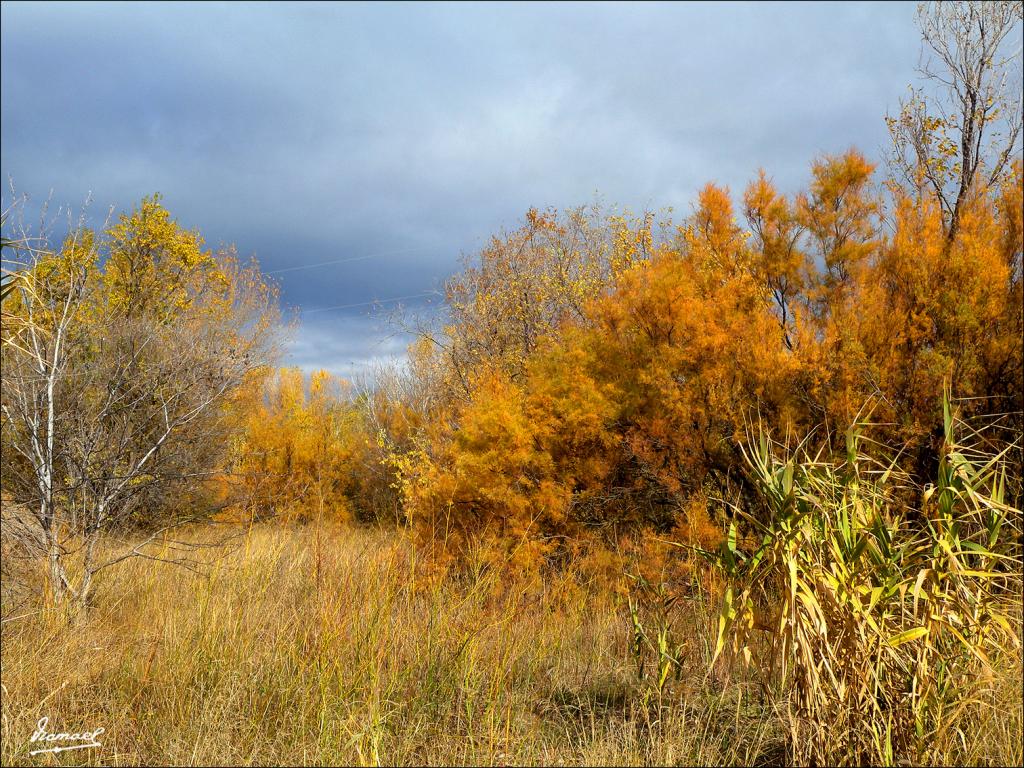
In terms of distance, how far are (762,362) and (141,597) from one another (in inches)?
258

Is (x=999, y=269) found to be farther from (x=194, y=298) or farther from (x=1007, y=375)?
(x=194, y=298)

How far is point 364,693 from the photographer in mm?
3498

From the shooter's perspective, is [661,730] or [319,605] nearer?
[661,730]

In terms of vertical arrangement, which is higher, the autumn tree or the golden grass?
the autumn tree

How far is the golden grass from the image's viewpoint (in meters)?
3.14

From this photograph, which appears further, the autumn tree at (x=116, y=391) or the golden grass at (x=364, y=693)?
the autumn tree at (x=116, y=391)

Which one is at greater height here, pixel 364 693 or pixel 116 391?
pixel 116 391

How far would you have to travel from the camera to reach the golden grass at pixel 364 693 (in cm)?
314

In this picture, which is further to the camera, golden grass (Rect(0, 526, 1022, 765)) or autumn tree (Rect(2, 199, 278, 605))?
autumn tree (Rect(2, 199, 278, 605))

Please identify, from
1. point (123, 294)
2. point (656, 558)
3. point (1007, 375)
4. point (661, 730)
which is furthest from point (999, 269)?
point (123, 294)

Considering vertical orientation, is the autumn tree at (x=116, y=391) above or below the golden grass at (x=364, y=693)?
above

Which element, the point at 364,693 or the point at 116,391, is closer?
the point at 364,693

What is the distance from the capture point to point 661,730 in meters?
3.35

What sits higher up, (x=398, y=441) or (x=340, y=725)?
(x=398, y=441)
